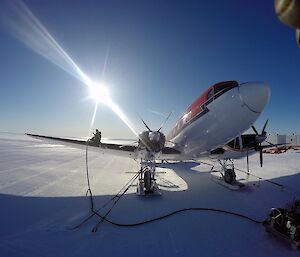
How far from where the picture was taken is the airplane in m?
7.98

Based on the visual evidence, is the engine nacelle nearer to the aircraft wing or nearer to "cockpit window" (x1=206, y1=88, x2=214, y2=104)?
the aircraft wing

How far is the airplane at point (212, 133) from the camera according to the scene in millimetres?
7980

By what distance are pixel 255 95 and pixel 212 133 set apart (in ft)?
8.85

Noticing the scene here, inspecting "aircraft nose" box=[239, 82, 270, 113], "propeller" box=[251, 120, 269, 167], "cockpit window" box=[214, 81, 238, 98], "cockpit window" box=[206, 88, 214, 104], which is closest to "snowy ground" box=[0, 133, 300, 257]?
"propeller" box=[251, 120, 269, 167]

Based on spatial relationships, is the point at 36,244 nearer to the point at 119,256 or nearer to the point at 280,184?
the point at 119,256

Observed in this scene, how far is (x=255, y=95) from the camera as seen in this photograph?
7.62 m

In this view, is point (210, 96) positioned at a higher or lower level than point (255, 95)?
higher

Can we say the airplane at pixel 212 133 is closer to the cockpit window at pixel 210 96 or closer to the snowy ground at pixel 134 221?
the cockpit window at pixel 210 96

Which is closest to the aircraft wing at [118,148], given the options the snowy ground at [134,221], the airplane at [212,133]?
the airplane at [212,133]

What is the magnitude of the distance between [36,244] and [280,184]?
39.0ft

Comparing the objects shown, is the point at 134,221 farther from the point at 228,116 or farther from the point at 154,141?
the point at 228,116

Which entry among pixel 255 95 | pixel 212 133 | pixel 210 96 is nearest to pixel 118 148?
pixel 212 133

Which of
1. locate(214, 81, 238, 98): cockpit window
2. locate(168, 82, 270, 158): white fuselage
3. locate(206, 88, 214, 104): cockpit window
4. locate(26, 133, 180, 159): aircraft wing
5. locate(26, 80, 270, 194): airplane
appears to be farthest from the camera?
locate(26, 133, 180, 159): aircraft wing

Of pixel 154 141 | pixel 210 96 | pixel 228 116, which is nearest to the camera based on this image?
pixel 228 116
